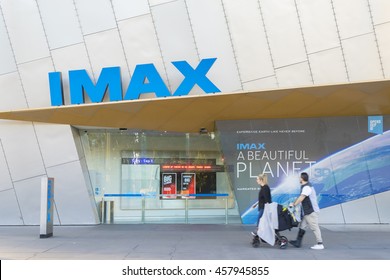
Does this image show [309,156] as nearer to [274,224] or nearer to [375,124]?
[375,124]

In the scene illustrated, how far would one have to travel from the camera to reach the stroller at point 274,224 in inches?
376

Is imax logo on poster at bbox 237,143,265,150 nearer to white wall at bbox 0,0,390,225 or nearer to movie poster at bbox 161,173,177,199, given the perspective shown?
white wall at bbox 0,0,390,225

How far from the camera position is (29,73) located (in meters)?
14.1

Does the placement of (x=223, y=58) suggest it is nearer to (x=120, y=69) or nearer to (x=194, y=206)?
(x=120, y=69)

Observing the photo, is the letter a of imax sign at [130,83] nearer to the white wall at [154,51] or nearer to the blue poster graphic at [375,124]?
the white wall at [154,51]

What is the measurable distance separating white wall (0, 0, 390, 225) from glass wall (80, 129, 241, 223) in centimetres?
129

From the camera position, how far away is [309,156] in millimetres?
14672

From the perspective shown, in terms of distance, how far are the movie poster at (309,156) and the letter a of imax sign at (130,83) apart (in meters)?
2.29

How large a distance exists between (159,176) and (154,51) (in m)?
5.30

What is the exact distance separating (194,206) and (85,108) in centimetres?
565

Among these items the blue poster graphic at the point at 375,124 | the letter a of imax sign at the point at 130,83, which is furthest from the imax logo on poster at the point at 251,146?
the blue poster graphic at the point at 375,124

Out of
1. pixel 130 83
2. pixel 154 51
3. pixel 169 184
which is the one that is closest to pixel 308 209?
pixel 130 83

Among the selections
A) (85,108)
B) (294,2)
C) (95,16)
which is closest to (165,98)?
(85,108)

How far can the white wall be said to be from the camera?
41.5ft
